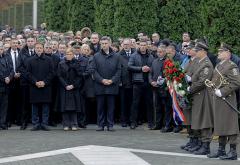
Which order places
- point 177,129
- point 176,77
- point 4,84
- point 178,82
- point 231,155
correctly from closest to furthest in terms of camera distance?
point 231,155 → point 178,82 → point 176,77 → point 177,129 → point 4,84

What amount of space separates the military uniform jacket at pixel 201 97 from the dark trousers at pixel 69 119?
4.91 metres

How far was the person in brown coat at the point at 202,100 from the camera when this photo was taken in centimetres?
1401

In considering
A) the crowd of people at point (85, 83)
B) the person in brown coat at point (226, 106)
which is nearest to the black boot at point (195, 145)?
the person in brown coat at point (226, 106)

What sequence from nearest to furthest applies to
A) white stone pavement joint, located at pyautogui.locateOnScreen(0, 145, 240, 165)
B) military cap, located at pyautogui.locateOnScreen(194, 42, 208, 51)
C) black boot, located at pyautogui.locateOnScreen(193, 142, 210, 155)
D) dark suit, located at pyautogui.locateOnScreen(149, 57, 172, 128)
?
1. white stone pavement joint, located at pyautogui.locateOnScreen(0, 145, 240, 165)
2. black boot, located at pyautogui.locateOnScreen(193, 142, 210, 155)
3. military cap, located at pyautogui.locateOnScreen(194, 42, 208, 51)
4. dark suit, located at pyautogui.locateOnScreen(149, 57, 172, 128)

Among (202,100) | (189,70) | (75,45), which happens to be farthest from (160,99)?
(202,100)

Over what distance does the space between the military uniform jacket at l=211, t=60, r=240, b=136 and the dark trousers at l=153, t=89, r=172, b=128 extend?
14.4 ft

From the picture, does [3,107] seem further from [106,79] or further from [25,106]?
[106,79]

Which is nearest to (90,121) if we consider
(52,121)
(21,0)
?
(52,121)

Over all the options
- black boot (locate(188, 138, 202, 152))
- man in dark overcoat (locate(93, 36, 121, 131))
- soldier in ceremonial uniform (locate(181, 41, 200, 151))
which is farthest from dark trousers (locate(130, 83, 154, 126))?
black boot (locate(188, 138, 202, 152))

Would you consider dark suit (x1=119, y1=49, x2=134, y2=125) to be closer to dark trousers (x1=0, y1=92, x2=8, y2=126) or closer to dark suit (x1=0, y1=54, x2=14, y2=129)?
dark suit (x1=0, y1=54, x2=14, y2=129)

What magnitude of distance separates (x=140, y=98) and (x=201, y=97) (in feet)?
16.0

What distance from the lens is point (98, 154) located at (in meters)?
13.5

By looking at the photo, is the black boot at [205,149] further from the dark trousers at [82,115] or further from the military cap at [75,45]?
the military cap at [75,45]

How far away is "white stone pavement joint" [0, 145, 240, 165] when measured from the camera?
13.0 metres
